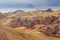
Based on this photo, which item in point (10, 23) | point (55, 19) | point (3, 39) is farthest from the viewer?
point (55, 19)

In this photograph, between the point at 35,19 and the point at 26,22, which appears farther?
the point at 35,19

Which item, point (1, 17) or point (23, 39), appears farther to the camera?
point (1, 17)

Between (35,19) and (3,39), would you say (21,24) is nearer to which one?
(35,19)

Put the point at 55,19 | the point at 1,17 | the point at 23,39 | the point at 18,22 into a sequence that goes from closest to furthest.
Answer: the point at 23,39
the point at 18,22
the point at 1,17
the point at 55,19

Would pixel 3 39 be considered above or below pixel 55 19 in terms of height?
above

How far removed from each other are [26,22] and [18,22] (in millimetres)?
9707

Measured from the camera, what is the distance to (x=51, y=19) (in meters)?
157

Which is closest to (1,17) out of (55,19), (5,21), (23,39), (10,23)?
(5,21)

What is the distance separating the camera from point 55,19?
513 ft

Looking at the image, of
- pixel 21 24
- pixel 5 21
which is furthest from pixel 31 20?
pixel 5 21

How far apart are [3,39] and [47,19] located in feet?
425

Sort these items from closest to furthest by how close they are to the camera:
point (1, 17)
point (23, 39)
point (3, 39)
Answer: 1. point (3, 39)
2. point (23, 39)
3. point (1, 17)

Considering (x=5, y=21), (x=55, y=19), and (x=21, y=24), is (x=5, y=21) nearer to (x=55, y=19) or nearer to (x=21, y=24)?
(x=21, y=24)

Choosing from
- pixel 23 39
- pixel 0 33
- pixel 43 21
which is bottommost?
pixel 43 21
